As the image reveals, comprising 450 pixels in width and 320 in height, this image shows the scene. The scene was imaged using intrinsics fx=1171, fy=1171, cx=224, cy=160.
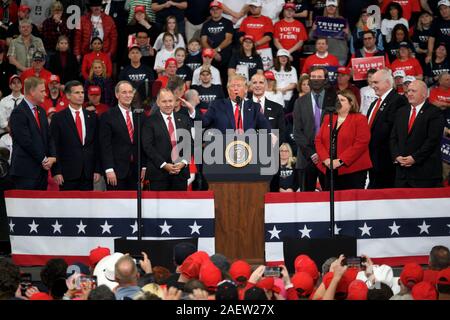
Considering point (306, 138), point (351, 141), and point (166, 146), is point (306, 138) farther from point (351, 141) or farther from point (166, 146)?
point (166, 146)

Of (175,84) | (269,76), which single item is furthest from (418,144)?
(269,76)

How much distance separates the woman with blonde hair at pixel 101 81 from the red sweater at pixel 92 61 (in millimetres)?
479

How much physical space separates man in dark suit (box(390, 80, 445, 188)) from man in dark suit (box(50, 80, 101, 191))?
142 inches

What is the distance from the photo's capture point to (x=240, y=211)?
12750 mm

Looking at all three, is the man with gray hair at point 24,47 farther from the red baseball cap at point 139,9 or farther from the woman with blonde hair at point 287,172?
A: the woman with blonde hair at point 287,172

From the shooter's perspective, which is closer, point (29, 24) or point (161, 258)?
point (161, 258)

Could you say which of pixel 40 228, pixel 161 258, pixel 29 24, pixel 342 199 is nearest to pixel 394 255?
pixel 342 199

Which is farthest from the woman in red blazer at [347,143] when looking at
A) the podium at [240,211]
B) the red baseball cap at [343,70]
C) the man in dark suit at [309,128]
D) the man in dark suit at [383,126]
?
the red baseball cap at [343,70]

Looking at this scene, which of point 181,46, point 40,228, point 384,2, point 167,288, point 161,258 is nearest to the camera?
point 167,288

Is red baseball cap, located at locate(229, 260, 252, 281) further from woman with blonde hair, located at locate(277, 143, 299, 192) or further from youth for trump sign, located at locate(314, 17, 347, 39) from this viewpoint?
youth for trump sign, located at locate(314, 17, 347, 39)

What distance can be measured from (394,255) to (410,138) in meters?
1.55

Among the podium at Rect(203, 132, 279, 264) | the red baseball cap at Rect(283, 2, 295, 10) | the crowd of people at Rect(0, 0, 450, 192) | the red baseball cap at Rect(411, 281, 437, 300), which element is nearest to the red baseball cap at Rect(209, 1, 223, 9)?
the crowd of people at Rect(0, 0, 450, 192)

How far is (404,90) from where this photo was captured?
17203mm
